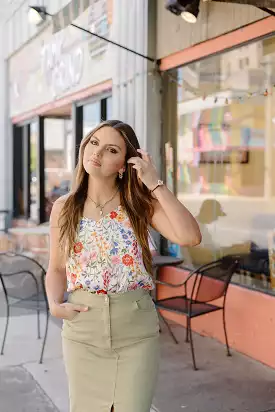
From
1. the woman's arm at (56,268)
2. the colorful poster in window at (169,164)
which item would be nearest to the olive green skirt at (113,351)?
the woman's arm at (56,268)

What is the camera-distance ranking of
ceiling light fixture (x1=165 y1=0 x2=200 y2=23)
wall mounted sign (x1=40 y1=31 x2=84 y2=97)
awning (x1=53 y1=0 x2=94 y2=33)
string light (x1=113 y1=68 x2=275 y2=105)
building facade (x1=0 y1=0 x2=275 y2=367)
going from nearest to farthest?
ceiling light fixture (x1=165 y1=0 x2=200 y2=23)
building facade (x1=0 y1=0 x2=275 y2=367)
string light (x1=113 y1=68 x2=275 y2=105)
awning (x1=53 y1=0 x2=94 y2=33)
wall mounted sign (x1=40 y1=31 x2=84 y2=97)

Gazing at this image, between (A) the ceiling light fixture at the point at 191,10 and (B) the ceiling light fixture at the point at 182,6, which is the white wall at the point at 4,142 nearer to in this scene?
(A) the ceiling light fixture at the point at 191,10

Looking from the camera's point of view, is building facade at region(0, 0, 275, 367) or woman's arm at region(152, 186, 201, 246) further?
building facade at region(0, 0, 275, 367)

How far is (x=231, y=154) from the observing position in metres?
5.88

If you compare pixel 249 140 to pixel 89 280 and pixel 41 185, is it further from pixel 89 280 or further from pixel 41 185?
pixel 41 185

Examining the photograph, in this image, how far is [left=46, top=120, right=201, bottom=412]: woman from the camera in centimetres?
221

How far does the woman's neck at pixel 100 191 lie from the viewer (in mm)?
2346

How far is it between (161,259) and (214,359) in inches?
56.4

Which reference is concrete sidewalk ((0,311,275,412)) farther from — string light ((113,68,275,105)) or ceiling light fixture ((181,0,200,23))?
ceiling light fixture ((181,0,200,23))

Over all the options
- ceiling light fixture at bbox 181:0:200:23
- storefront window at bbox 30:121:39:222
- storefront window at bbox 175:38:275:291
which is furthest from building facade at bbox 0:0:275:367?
storefront window at bbox 30:121:39:222

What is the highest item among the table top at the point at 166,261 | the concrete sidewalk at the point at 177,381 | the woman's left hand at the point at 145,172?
the woman's left hand at the point at 145,172

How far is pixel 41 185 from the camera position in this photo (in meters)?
11.5

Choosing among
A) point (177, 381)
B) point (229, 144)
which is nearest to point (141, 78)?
point (229, 144)

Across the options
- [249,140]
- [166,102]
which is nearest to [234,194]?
[249,140]
